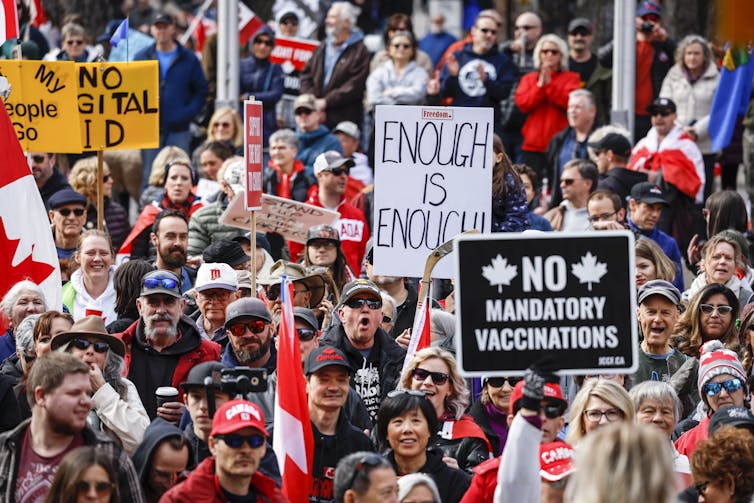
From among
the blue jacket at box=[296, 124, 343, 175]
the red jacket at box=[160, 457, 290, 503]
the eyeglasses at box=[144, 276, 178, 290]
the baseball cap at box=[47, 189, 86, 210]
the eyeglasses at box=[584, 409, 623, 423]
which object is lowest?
the red jacket at box=[160, 457, 290, 503]

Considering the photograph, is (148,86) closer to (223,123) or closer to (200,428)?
(223,123)

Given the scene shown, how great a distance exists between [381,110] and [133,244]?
3.61 metres

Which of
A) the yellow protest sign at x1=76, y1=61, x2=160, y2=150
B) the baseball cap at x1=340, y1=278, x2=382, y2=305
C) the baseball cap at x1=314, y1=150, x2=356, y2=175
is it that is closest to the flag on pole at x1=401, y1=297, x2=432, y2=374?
the baseball cap at x1=340, y1=278, x2=382, y2=305

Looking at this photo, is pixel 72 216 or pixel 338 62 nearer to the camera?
pixel 72 216

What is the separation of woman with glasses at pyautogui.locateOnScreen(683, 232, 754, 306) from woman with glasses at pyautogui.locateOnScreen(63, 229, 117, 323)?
3857 mm

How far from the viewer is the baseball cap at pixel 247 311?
363 inches

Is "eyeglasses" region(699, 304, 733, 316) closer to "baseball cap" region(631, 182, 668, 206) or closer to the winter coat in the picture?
"baseball cap" region(631, 182, 668, 206)

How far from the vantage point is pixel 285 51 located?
1922 cm

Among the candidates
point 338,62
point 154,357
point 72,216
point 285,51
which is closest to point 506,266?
point 154,357

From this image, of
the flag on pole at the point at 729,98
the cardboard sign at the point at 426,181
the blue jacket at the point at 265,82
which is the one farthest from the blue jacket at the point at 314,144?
the cardboard sign at the point at 426,181

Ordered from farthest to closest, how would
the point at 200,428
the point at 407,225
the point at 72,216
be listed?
the point at 72,216 → the point at 407,225 → the point at 200,428

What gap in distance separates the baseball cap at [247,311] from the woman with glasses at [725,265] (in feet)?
11.5

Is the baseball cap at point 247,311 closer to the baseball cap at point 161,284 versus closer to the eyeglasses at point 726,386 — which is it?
the baseball cap at point 161,284

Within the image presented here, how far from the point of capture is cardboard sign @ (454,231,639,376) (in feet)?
23.5
